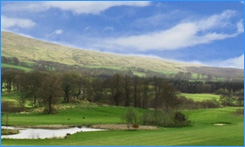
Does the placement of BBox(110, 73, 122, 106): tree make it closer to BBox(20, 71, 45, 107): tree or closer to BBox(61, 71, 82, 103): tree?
BBox(61, 71, 82, 103): tree

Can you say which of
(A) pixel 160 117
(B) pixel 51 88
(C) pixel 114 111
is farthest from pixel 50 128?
(C) pixel 114 111

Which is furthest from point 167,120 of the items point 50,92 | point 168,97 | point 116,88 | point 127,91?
point 127,91

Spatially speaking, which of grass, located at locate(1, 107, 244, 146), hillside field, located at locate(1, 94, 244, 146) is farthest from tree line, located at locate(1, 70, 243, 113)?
grass, located at locate(1, 107, 244, 146)

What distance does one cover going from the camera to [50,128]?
35.5 metres

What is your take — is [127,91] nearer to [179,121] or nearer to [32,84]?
[32,84]

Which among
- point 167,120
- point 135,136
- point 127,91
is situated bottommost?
point 167,120

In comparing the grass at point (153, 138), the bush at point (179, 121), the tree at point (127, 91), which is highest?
the tree at point (127, 91)

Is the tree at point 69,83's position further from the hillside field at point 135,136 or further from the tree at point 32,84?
the hillside field at point 135,136

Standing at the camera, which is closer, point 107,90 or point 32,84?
point 32,84

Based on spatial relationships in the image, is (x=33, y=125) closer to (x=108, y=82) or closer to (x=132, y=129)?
(x=132, y=129)

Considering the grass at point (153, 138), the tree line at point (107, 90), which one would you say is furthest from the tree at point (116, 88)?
the grass at point (153, 138)

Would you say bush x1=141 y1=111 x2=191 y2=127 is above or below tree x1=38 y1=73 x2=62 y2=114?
below

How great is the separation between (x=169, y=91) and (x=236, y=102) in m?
58.1

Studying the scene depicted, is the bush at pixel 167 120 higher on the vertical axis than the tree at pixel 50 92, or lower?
lower
